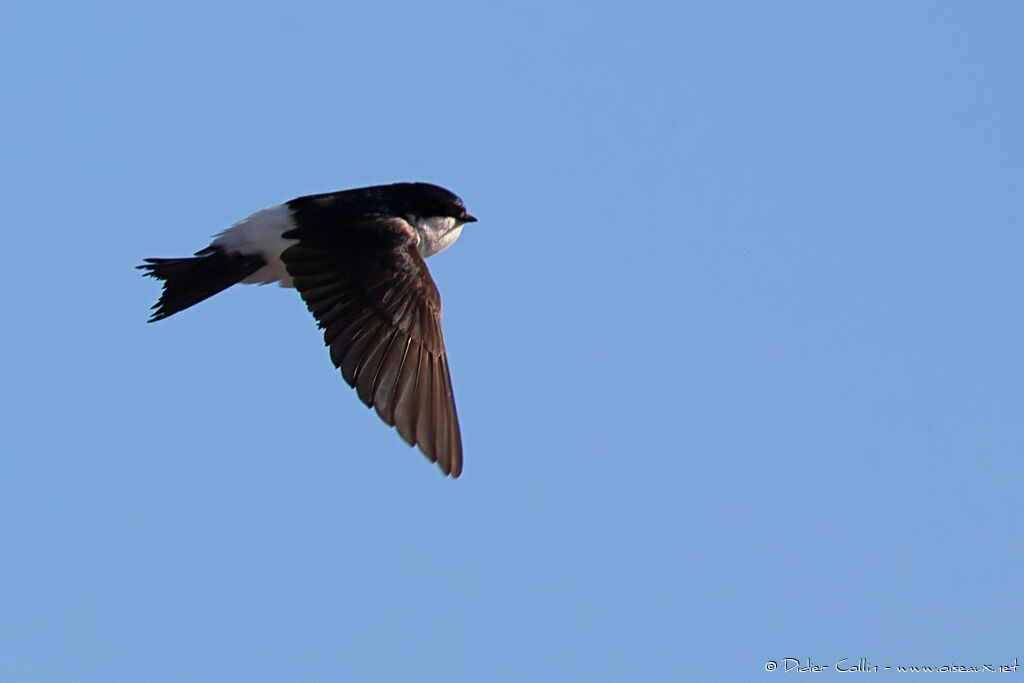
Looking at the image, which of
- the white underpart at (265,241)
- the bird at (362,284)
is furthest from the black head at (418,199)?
the white underpart at (265,241)

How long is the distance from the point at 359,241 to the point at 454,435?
118cm

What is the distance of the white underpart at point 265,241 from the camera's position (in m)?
9.23

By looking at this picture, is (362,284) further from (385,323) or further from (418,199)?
(418,199)

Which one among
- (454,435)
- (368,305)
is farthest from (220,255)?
(454,435)

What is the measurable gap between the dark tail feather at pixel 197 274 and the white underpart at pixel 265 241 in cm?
4

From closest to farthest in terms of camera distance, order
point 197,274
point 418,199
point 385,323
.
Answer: point 385,323
point 197,274
point 418,199

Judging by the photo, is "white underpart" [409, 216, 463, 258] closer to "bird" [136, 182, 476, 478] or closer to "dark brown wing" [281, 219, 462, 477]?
"bird" [136, 182, 476, 478]

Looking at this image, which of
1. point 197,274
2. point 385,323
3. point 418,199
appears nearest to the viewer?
point 385,323

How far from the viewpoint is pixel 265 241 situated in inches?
364

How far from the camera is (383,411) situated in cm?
837

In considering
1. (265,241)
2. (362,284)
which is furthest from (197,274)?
(362,284)

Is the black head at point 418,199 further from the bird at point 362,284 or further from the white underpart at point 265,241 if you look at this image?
the white underpart at point 265,241

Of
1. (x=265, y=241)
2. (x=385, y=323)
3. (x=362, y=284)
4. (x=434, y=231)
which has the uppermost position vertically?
(x=434, y=231)

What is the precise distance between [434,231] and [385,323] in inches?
54.9
